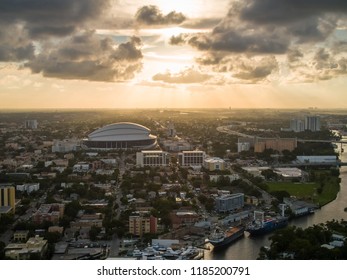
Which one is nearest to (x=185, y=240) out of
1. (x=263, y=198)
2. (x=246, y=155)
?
(x=263, y=198)

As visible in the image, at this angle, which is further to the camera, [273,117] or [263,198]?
[273,117]

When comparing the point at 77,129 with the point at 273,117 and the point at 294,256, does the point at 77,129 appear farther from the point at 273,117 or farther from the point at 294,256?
the point at 294,256

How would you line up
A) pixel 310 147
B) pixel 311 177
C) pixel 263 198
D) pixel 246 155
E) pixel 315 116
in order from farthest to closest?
pixel 315 116 < pixel 310 147 < pixel 246 155 < pixel 311 177 < pixel 263 198

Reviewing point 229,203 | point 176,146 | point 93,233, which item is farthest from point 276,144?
point 93,233

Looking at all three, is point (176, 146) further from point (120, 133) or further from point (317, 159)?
point (317, 159)
